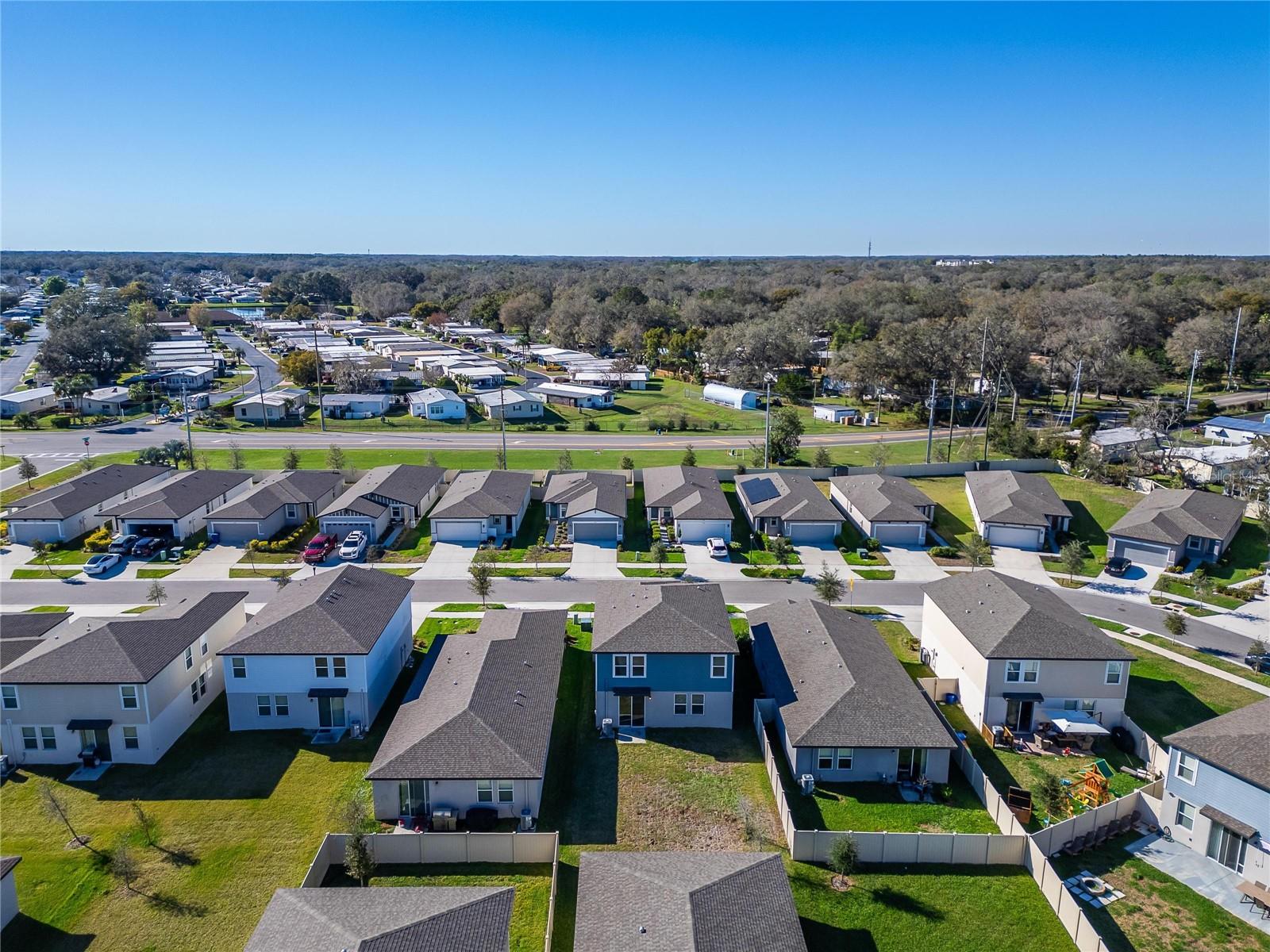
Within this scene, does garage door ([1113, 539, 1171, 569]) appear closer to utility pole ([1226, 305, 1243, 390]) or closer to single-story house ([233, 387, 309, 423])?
utility pole ([1226, 305, 1243, 390])

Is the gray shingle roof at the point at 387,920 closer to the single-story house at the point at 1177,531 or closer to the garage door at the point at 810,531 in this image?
the garage door at the point at 810,531

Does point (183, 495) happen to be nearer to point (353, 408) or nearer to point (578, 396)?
point (353, 408)

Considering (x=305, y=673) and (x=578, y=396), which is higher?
(x=578, y=396)

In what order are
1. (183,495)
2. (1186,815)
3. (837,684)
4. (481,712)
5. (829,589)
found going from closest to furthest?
(1186,815), (481,712), (837,684), (829,589), (183,495)

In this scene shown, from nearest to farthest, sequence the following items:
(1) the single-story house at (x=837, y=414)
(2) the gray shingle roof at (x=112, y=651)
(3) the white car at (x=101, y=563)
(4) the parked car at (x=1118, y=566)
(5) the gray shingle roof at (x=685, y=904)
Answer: (5) the gray shingle roof at (x=685, y=904) → (2) the gray shingle roof at (x=112, y=651) → (3) the white car at (x=101, y=563) → (4) the parked car at (x=1118, y=566) → (1) the single-story house at (x=837, y=414)

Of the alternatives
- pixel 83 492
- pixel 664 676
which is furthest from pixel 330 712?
pixel 83 492

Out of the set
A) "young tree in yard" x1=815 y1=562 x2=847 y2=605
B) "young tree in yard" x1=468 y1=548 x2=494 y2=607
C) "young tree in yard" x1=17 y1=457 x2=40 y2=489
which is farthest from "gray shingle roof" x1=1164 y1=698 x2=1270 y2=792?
"young tree in yard" x1=17 y1=457 x2=40 y2=489

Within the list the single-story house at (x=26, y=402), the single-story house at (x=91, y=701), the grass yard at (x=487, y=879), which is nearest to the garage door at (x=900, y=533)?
the grass yard at (x=487, y=879)
